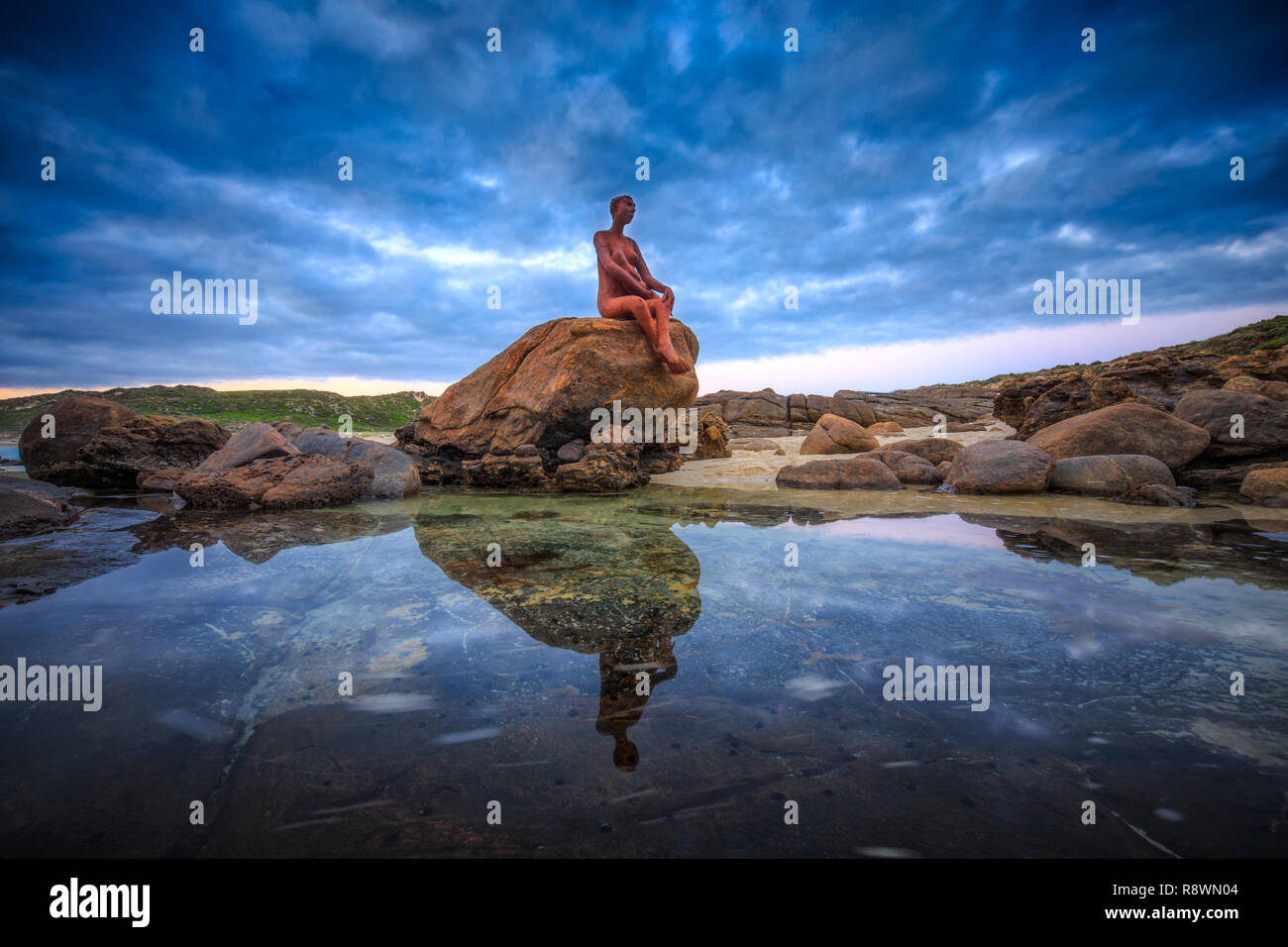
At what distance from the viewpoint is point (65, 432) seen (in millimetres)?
9000

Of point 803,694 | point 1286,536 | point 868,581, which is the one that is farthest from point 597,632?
point 1286,536

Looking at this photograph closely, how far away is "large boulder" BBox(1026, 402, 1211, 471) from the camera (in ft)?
23.8

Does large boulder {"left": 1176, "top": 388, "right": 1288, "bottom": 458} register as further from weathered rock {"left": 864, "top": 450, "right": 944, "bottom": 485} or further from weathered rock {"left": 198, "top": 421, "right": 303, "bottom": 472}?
weathered rock {"left": 198, "top": 421, "right": 303, "bottom": 472}

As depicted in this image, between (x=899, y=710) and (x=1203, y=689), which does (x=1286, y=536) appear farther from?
(x=899, y=710)

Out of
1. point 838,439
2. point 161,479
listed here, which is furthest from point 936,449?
point 161,479

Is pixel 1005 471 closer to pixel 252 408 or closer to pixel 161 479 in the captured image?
pixel 161 479

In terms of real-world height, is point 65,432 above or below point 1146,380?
below

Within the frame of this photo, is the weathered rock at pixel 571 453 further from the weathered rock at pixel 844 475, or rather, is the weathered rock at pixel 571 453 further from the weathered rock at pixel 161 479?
the weathered rock at pixel 161 479

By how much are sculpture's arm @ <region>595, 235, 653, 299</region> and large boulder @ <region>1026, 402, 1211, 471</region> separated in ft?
23.0

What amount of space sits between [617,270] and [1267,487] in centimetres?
901

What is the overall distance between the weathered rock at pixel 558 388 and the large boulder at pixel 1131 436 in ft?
20.2

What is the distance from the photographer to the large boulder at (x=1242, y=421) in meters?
6.91

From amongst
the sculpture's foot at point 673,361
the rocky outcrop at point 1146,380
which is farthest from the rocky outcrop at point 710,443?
the rocky outcrop at point 1146,380
